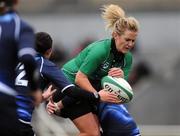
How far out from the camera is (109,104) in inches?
310

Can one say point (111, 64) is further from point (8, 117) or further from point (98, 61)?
point (8, 117)

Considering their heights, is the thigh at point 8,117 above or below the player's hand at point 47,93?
above

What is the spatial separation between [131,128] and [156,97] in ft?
23.7

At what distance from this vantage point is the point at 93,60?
743cm

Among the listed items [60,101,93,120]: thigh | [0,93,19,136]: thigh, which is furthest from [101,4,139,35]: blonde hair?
[0,93,19,136]: thigh

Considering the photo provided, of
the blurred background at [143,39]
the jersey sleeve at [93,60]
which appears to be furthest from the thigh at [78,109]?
the blurred background at [143,39]

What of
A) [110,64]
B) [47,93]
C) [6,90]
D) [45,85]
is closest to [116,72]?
[110,64]

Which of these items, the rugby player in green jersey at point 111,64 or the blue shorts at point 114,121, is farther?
the blue shorts at point 114,121

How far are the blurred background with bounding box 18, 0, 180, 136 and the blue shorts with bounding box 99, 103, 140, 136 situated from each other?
6237 mm

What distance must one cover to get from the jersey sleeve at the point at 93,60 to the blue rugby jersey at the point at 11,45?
1.87 m

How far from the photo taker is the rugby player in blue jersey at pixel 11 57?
5.53m

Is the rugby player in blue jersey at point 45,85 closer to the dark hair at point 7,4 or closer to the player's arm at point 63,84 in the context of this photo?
the player's arm at point 63,84

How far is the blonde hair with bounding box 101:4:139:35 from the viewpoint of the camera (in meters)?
7.56

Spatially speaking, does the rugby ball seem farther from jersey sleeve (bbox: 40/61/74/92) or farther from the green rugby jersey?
jersey sleeve (bbox: 40/61/74/92)
